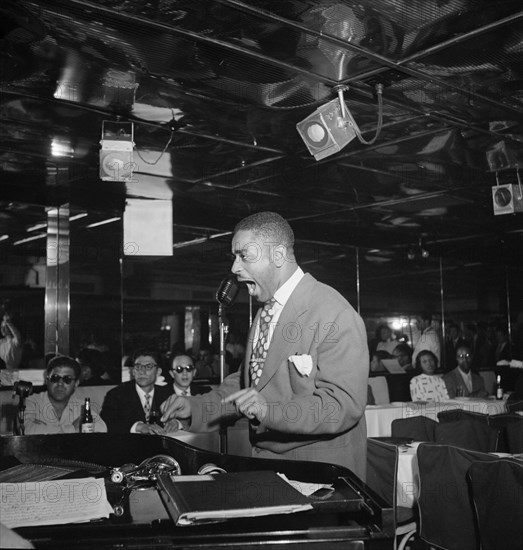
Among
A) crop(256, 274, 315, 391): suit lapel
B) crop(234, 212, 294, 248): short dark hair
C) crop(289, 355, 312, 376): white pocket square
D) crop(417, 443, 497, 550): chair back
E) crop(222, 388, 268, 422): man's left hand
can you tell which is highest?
crop(234, 212, 294, 248): short dark hair

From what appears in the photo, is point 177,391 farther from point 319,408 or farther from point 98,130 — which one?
point 319,408

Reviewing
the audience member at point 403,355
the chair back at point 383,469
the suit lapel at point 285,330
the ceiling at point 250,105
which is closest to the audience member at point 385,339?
the audience member at point 403,355

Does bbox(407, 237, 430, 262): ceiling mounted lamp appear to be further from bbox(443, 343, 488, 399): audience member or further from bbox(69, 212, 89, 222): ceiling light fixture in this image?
bbox(69, 212, 89, 222): ceiling light fixture

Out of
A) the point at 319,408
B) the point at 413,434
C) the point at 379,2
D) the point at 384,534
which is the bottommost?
the point at 413,434

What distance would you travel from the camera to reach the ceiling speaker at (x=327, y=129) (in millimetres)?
4898

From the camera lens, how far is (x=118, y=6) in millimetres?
3539

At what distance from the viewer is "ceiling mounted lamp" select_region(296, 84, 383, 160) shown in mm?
4798

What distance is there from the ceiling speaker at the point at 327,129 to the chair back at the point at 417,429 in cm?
230

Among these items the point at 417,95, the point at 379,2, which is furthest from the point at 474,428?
the point at 379,2

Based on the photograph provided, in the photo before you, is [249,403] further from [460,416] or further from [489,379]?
[489,379]

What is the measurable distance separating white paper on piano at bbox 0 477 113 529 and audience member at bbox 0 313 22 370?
5.93 metres

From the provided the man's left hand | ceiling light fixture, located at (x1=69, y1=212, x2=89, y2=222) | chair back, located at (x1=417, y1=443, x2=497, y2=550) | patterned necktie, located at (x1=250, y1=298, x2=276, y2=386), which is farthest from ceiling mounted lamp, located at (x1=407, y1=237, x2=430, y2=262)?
the man's left hand

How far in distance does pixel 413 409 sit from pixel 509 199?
2.59 meters

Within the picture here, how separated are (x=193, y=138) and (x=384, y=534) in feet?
16.4
